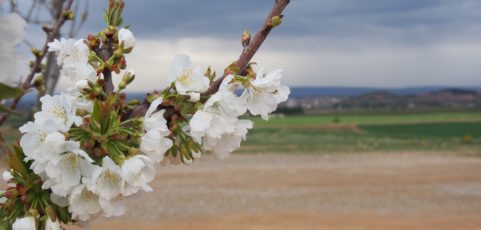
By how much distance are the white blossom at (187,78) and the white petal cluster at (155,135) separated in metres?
0.04

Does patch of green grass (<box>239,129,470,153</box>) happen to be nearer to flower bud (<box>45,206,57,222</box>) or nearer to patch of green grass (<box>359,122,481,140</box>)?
patch of green grass (<box>359,122,481,140</box>)

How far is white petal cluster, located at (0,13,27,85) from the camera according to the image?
20.9 inches

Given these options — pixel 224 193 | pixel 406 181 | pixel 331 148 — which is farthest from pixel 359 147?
pixel 224 193

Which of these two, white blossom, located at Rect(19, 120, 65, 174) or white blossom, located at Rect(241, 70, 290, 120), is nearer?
white blossom, located at Rect(19, 120, 65, 174)

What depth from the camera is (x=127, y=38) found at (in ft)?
2.96

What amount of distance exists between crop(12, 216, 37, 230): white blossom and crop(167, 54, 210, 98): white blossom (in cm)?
24

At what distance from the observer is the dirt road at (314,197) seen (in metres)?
12.9

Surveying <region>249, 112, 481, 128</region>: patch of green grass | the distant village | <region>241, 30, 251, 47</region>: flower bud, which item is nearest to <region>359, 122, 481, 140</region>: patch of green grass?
<region>249, 112, 481, 128</region>: patch of green grass

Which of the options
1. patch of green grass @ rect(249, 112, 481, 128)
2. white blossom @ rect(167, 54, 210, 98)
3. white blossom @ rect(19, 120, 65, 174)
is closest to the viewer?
white blossom @ rect(19, 120, 65, 174)

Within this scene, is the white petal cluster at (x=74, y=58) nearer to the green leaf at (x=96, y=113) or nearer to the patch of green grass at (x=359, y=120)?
the green leaf at (x=96, y=113)

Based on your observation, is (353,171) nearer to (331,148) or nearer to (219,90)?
(331,148)

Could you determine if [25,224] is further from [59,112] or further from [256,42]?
[256,42]

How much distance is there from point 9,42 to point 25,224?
34 cm

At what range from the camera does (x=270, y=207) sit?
47.0 feet
